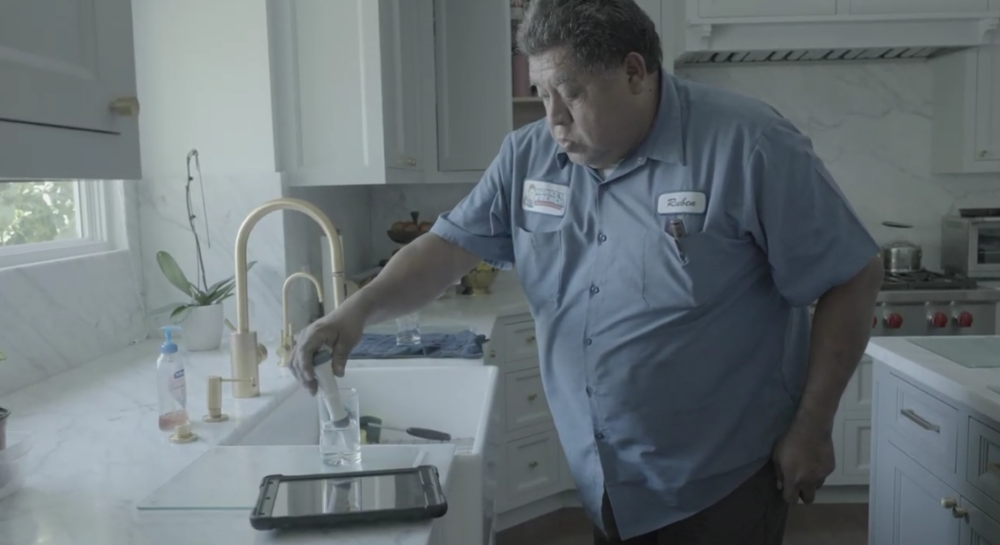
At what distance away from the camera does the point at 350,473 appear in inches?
41.1

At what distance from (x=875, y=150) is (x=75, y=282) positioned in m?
3.01

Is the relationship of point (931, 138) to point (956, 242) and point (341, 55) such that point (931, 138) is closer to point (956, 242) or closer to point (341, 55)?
point (956, 242)

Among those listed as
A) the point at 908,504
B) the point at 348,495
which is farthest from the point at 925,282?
the point at 348,495

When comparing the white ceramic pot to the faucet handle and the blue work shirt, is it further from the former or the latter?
the blue work shirt

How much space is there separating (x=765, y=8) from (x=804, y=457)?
218 cm

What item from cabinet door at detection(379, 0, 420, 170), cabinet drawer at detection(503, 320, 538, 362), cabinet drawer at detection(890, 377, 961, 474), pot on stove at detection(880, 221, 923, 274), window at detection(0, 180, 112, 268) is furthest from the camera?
pot on stove at detection(880, 221, 923, 274)

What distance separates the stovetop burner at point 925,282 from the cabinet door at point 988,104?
18.9 inches

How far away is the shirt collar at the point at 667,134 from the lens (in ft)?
4.35

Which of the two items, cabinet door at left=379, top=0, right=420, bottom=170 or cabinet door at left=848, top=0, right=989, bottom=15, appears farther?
cabinet door at left=848, top=0, right=989, bottom=15

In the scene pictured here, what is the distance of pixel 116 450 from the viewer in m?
1.28

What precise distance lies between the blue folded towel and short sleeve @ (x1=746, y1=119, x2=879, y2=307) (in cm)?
91

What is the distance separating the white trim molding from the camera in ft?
6.50

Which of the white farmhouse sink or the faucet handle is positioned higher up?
the faucet handle

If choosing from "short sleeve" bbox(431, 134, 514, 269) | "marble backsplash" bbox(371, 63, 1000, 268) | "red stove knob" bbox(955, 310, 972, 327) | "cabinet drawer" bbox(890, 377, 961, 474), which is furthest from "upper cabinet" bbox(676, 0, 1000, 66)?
"short sleeve" bbox(431, 134, 514, 269)
